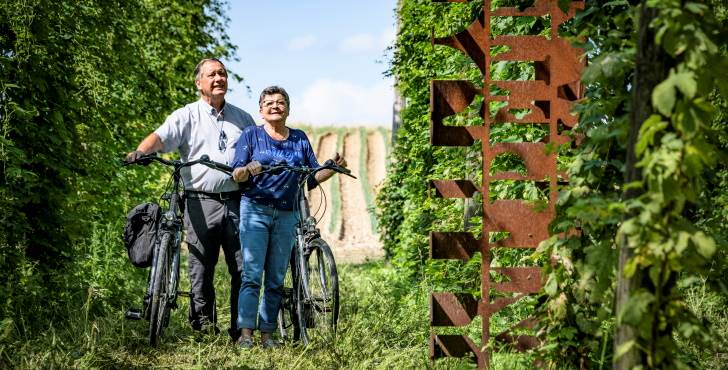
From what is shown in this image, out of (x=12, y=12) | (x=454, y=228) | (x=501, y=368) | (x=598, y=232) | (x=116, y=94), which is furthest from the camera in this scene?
(x=116, y=94)

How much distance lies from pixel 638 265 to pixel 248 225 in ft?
10.8

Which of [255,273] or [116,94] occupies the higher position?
[116,94]

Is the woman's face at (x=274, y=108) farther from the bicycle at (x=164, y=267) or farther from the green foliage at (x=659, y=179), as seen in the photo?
the green foliage at (x=659, y=179)

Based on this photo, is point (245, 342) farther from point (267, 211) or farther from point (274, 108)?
point (274, 108)

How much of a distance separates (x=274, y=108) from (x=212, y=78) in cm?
52

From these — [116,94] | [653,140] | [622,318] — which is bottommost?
[622,318]

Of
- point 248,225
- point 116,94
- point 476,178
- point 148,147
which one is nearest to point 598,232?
point 476,178

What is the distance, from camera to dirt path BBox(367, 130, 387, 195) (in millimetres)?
37969

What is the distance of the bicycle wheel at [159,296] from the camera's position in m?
5.82

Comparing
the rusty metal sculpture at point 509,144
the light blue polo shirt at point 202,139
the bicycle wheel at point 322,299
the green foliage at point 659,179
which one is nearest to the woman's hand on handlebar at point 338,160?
the bicycle wheel at point 322,299

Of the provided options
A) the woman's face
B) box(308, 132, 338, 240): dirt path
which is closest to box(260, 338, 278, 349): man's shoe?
the woman's face

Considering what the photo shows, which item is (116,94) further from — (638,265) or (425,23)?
(638,265)

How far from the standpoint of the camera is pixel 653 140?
10.0 ft

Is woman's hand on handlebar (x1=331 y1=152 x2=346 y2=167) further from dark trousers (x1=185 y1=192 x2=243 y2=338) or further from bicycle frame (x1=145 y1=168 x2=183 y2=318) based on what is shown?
bicycle frame (x1=145 y1=168 x2=183 y2=318)
